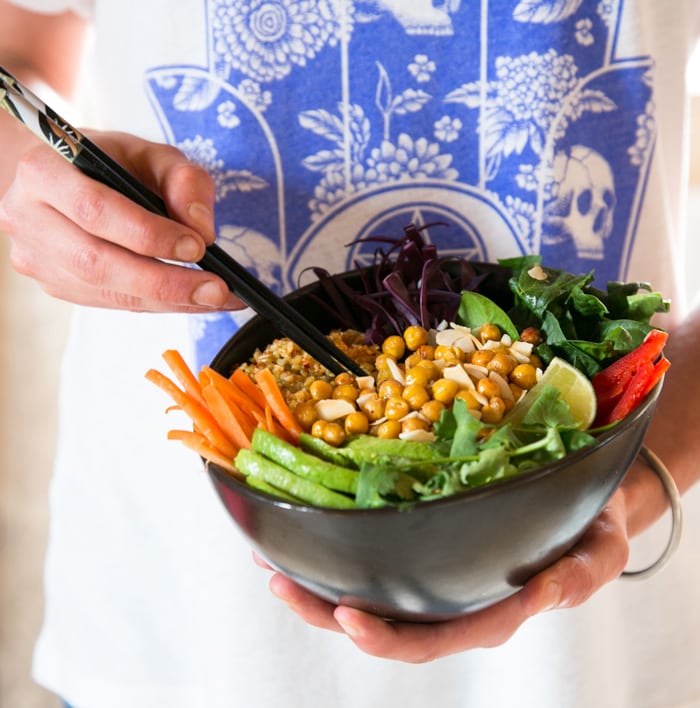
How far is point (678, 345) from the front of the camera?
117 cm

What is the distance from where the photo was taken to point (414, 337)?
901 mm

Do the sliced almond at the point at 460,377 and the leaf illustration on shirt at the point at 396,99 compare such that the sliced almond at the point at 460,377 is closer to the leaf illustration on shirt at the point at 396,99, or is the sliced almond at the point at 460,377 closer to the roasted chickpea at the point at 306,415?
the roasted chickpea at the point at 306,415

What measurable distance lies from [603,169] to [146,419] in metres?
0.70

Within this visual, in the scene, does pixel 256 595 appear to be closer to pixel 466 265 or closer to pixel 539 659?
pixel 539 659

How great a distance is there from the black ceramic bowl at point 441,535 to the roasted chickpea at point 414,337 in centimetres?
24

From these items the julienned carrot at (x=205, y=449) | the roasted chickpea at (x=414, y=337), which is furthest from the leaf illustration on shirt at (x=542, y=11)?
the julienned carrot at (x=205, y=449)

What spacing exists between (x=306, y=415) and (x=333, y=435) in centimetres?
5

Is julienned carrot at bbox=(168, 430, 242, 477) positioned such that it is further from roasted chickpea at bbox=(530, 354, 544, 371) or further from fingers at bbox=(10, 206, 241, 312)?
roasted chickpea at bbox=(530, 354, 544, 371)

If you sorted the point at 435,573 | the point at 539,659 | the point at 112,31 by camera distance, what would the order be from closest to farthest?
the point at 435,573, the point at 112,31, the point at 539,659

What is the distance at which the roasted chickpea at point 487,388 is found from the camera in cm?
79

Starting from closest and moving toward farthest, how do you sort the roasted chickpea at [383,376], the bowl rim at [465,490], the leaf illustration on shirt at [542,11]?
1. the bowl rim at [465,490]
2. the roasted chickpea at [383,376]
3. the leaf illustration on shirt at [542,11]

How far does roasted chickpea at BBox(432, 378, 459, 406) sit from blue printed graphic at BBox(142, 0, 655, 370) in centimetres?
36

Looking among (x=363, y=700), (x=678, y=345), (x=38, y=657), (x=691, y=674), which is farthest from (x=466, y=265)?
(x=38, y=657)

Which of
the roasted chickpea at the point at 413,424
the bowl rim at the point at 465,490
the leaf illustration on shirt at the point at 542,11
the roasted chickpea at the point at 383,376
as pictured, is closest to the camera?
the bowl rim at the point at 465,490
